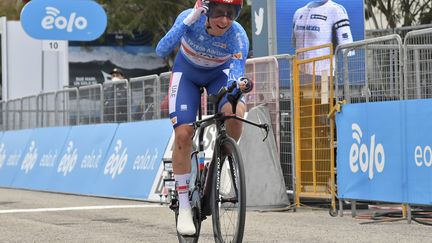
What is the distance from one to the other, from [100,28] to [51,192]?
21.8 ft

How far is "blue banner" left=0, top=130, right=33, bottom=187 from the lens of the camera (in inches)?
814

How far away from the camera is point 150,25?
33.6m

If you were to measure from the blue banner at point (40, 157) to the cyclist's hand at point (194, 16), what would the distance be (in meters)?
11.1

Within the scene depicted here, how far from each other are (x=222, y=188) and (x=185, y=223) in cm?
41

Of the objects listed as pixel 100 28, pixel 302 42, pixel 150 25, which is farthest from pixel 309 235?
pixel 150 25

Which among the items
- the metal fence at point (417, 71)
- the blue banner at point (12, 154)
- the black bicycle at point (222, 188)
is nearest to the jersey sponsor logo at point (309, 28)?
the metal fence at point (417, 71)

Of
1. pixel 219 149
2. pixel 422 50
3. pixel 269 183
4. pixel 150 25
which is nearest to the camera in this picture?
pixel 219 149

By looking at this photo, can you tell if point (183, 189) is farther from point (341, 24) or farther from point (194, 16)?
point (341, 24)

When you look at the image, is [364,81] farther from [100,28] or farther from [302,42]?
[100,28]

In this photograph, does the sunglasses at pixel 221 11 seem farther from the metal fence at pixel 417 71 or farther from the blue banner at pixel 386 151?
the metal fence at pixel 417 71

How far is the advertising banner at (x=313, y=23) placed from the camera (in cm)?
1547

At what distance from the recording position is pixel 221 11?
25.4ft

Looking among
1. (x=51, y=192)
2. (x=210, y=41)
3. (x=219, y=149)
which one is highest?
(x=210, y=41)

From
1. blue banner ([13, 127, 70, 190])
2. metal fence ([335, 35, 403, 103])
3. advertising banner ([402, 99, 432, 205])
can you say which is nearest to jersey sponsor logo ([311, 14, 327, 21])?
metal fence ([335, 35, 403, 103])
